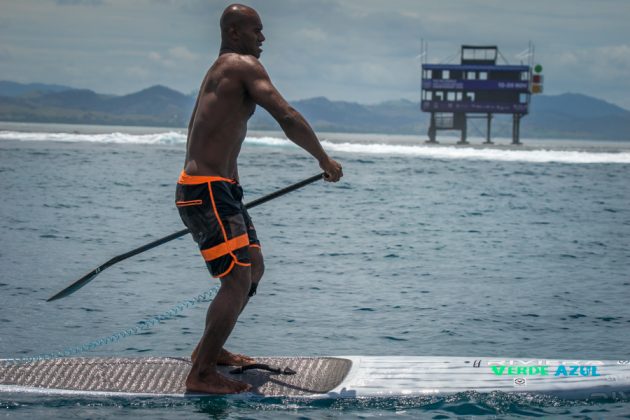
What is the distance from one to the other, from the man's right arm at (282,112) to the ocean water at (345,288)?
1.79m

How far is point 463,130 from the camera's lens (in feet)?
351

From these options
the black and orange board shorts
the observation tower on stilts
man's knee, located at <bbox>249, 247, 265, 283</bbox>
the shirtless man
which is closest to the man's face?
the shirtless man

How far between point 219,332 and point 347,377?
1166 millimetres

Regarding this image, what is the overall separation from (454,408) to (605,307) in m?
5.69

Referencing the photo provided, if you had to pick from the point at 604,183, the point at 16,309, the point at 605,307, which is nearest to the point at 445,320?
the point at 605,307

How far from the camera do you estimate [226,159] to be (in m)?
6.21

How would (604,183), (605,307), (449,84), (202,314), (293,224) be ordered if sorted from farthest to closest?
(449,84) → (604,183) → (293,224) → (605,307) → (202,314)

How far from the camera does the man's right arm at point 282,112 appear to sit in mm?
5934

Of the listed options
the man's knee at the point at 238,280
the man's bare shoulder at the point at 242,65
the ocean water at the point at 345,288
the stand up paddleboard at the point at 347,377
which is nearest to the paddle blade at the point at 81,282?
the stand up paddleboard at the point at 347,377

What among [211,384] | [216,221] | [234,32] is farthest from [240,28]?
[211,384]

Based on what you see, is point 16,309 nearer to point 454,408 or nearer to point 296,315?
point 296,315

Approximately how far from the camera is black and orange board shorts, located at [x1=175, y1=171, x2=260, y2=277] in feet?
19.9

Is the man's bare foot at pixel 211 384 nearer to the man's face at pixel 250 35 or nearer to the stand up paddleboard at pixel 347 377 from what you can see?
the stand up paddleboard at pixel 347 377

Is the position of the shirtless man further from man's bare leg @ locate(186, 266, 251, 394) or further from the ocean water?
the ocean water
